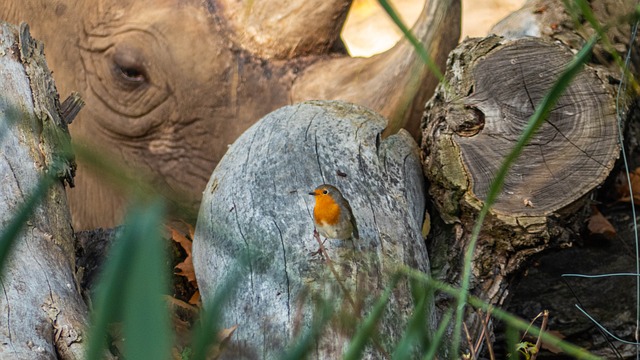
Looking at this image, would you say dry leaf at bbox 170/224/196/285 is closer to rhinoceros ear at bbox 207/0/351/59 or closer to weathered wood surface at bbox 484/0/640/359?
rhinoceros ear at bbox 207/0/351/59

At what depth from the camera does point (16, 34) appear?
3293 millimetres

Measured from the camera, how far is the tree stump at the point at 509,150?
9.67 ft

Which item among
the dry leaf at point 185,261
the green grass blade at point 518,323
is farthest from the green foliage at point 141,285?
the dry leaf at point 185,261

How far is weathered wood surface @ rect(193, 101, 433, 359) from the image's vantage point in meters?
2.51

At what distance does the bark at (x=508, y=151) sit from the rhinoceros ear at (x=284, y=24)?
1.01 metres

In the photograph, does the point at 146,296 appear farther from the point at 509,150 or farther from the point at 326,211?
the point at 509,150

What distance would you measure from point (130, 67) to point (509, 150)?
6.75 ft

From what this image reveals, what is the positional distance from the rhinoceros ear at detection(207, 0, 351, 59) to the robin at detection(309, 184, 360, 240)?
1.56m

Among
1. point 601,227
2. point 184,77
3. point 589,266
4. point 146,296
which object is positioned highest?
point 184,77

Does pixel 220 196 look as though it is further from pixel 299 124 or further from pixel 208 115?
pixel 208 115

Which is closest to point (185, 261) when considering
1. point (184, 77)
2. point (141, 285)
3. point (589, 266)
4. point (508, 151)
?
point (184, 77)

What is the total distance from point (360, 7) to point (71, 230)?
17.8 ft

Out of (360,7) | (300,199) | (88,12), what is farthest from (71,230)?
(360,7)

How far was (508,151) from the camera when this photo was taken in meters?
2.99
